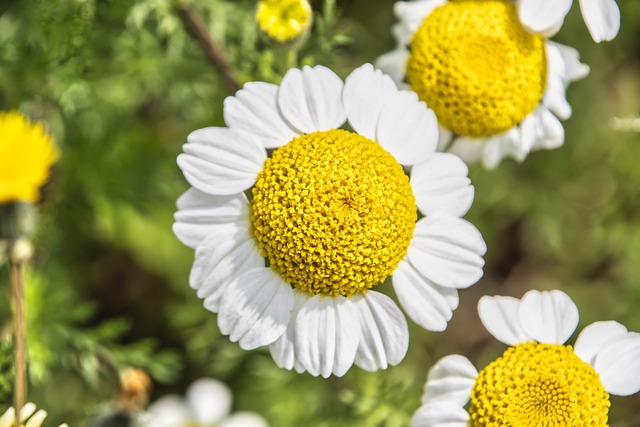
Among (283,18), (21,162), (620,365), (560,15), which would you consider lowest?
(620,365)

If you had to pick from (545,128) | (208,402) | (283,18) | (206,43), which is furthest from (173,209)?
(545,128)

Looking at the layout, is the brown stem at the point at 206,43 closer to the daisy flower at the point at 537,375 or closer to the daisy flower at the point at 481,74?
the daisy flower at the point at 481,74

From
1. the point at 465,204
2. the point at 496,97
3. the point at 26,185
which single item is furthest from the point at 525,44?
the point at 26,185

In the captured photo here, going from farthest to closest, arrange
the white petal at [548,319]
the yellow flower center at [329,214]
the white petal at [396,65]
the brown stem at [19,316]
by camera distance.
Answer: the white petal at [396,65] → the white petal at [548,319] → the yellow flower center at [329,214] → the brown stem at [19,316]

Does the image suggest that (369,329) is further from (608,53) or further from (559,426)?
(608,53)

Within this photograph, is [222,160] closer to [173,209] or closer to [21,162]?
[21,162]

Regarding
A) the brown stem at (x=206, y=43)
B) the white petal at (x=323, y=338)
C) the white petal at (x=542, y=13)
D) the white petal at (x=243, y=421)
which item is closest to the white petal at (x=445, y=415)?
the white petal at (x=323, y=338)

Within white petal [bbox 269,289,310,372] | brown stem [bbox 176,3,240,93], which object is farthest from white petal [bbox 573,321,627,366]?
brown stem [bbox 176,3,240,93]
